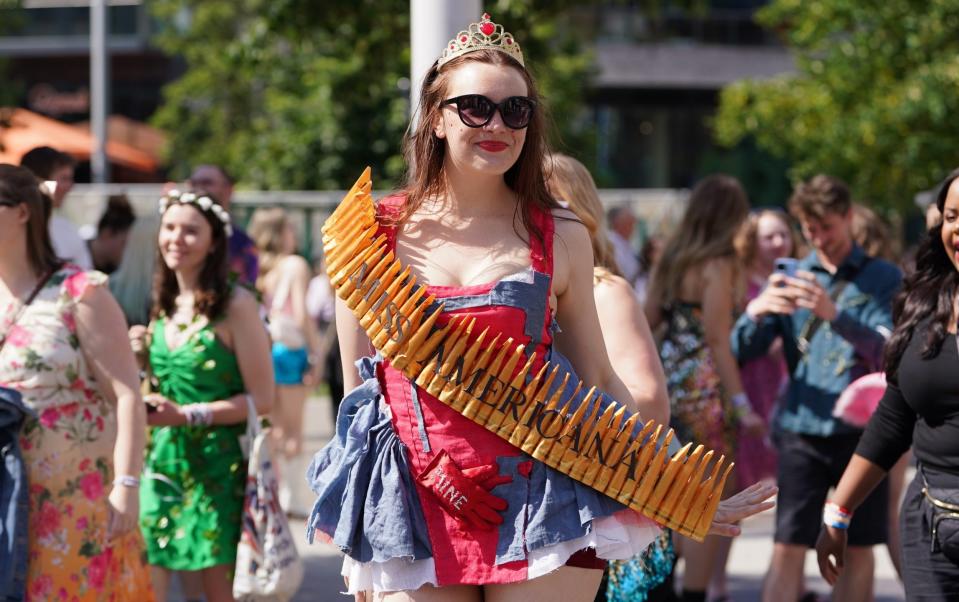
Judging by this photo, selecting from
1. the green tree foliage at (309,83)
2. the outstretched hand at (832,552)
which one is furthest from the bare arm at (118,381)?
the outstretched hand at (832,552)

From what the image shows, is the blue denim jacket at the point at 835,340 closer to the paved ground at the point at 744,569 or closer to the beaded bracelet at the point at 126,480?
the paved ground at the point at 744,569

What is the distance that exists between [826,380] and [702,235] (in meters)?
1.07

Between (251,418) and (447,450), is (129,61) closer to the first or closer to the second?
(251,418)

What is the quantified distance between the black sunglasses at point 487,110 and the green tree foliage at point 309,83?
126 centimetres

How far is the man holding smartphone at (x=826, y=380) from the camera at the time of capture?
21.1 ft

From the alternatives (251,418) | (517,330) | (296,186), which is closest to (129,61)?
(296,186)

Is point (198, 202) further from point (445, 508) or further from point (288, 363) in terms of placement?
point (288, 363)

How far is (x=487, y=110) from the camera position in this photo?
142 inches

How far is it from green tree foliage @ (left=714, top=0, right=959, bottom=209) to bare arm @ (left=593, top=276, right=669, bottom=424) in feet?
37.3

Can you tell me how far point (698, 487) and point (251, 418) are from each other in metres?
2.70

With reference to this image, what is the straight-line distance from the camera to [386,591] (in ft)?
11.6

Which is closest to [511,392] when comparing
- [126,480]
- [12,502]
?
[126,480]

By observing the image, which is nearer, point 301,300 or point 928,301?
point 928,301

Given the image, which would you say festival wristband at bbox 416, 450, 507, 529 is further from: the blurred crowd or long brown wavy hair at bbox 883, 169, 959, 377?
long brown wavy hair at bbox 883, 169, 959, 377
